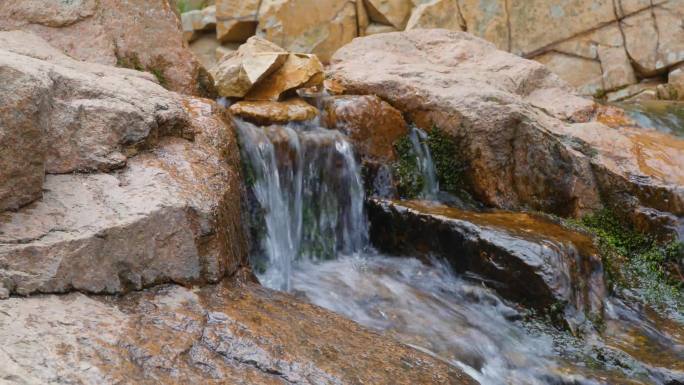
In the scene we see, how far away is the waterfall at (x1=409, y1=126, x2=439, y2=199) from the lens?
6.47 metres

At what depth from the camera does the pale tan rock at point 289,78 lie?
652 centimetres

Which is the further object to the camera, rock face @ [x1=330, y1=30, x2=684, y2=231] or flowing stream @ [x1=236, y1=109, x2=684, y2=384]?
rock face @ [x1=330, y1=30, x2=684, y2=231]

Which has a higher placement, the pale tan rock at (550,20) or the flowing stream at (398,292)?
the pale tan rock at (550,20)

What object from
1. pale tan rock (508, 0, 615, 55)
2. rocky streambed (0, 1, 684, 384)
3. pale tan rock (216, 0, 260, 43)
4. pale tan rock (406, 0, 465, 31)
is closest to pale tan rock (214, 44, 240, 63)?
pale tan rock (216, 0, 260, 43)

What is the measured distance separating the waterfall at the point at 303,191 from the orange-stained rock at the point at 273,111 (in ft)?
0.36

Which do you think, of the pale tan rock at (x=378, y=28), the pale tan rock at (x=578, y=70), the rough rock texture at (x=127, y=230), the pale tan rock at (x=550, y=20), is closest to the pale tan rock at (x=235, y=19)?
the pale tan rock at (x=378, y=28)

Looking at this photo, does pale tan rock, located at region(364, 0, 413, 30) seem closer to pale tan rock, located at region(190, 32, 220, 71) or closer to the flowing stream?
pale tan rock, located at region(190, 32, 220, 71)

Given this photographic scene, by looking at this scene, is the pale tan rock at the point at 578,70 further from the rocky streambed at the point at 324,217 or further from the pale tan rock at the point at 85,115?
the pale tan rock at the point at 85,115

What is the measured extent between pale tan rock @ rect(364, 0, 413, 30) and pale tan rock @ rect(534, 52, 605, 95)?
3.63 metres

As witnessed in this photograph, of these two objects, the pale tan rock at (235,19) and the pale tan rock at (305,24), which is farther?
the pale tan rock at (235,19)

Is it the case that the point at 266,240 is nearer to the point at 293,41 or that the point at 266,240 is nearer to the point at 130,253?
the point at 130,253

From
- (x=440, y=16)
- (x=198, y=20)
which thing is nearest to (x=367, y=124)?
(x=440, y=16)

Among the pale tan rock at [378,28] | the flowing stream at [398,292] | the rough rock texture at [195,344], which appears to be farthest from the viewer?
the pale tan rock at [378,28]

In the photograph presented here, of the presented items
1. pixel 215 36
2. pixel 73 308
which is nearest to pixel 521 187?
pixel 73 308
